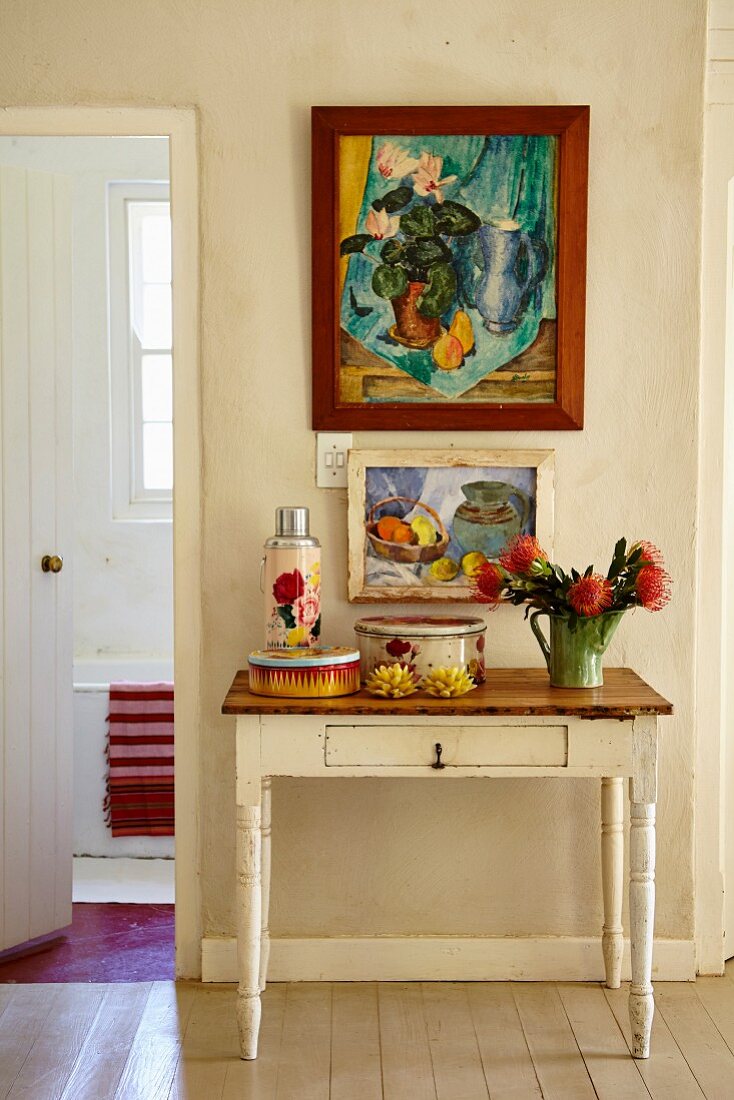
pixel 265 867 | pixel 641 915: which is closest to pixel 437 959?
pixel 265 867

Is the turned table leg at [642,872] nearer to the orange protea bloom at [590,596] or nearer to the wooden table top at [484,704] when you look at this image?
the wooden table top at [484,704]

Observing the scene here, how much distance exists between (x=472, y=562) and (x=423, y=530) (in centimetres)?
14

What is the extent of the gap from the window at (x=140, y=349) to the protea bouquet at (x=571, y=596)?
2.60m

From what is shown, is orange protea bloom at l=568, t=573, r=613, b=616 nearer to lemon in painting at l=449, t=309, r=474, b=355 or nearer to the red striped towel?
lemon in painting at l=449, t=309, r=474, b=355

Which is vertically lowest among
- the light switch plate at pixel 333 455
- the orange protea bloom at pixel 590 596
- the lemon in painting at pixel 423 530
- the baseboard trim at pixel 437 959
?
the baseboard trim at pixel 437 959

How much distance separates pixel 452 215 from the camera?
117 inches

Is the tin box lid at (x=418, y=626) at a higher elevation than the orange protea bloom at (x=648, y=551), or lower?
lower

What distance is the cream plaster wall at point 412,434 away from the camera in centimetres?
296

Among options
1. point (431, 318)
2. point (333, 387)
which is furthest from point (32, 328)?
point (431, 318)

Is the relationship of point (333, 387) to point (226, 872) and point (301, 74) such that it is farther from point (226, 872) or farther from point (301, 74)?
point (226, 872)

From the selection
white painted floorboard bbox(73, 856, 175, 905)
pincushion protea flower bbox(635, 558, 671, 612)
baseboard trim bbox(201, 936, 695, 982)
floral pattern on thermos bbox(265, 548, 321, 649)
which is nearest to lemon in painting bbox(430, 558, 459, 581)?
floral pattern on thermos bbox(265, 548, 321, 649)

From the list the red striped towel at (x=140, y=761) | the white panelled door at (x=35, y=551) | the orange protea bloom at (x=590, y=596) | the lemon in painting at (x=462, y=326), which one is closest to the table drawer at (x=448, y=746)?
the orange protea bloom at (x=590, y=596)

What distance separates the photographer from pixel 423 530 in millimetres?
3027

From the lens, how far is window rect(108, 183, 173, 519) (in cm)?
501
